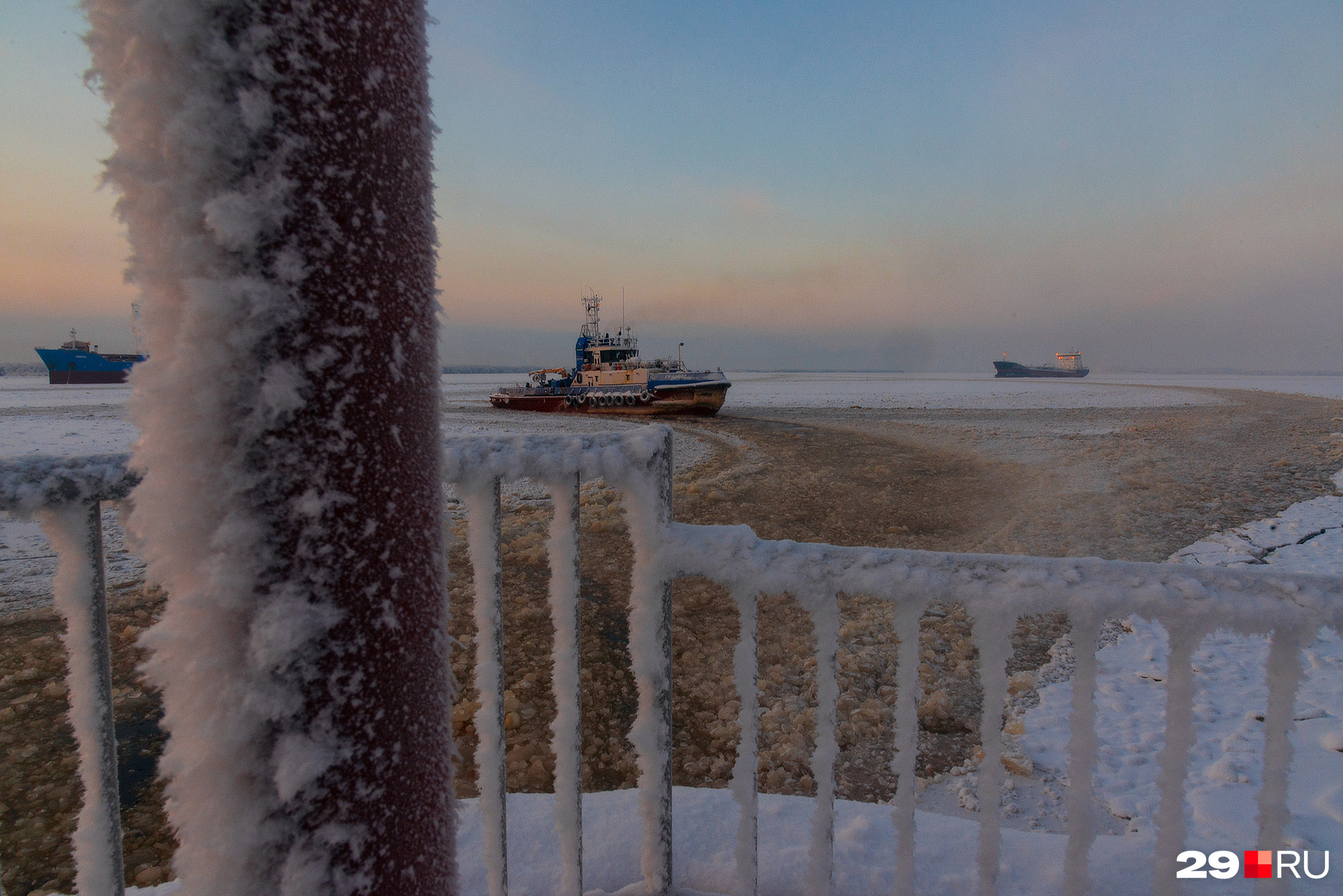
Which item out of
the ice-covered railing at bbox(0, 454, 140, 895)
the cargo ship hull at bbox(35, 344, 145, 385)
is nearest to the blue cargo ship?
the cargo ship hull at bbox(35, 344, 145, 385)

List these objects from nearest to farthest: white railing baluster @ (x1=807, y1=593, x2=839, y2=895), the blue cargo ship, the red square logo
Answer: the red square logo
white railing baluster @ (x1=807, y1=593, x2=839, y2=895)
the blue cargo ship

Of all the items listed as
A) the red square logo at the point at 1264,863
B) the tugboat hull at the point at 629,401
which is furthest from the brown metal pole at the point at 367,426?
the tugboat hull at the point at 629,401

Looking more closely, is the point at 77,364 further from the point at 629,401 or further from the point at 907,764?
the point at 907,764

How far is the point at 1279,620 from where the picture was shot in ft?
3.21

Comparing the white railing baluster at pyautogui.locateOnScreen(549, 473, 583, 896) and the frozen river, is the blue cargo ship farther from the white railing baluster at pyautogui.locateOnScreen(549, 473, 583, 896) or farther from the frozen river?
the white railing baluster at pyautogui.locateOnScreen(549, 473, 583, 896)

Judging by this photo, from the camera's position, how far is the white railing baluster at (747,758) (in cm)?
119

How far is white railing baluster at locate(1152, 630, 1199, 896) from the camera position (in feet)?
3.38

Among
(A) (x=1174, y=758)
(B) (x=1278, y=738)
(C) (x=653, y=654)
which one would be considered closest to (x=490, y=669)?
(C) (x=653, y=654)

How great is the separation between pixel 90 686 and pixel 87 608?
5.3 inches

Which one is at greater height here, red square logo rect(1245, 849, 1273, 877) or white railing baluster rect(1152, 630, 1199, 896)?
white railing baluster rect(1152, 630, 1199, 896)

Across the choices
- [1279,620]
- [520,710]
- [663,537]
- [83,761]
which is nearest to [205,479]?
[663,537]

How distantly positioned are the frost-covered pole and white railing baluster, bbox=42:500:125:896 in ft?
2.63

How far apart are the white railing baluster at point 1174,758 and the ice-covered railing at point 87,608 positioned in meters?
1.79

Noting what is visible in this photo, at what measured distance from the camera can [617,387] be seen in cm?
2572
